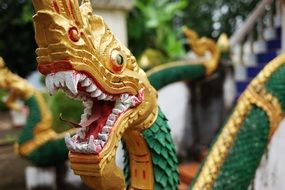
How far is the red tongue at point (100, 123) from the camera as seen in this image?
1170mm

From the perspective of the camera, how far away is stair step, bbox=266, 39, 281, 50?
4199mm

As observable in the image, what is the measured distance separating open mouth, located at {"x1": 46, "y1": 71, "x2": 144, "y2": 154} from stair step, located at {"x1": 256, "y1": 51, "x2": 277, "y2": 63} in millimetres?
3107

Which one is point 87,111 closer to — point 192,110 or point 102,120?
point 102,120

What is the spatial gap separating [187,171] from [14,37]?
845cm

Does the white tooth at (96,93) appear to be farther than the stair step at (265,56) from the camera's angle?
No

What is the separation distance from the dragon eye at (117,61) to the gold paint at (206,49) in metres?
2.81

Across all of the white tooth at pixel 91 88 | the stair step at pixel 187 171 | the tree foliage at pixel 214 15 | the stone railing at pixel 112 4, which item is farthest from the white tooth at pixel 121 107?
the tree foliage at pixel 214 15

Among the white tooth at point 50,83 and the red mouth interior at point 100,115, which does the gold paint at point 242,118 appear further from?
the white tooth at point 50,83

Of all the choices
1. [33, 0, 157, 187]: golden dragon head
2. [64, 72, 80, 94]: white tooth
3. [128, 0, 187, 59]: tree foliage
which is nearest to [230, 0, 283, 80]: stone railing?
[128, 0, 187, 59]: tree foliage

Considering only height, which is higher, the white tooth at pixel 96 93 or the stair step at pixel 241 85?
the stair step at pixel 241 85

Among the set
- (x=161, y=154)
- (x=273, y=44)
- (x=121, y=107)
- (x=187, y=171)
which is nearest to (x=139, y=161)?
(x=161, y=154)

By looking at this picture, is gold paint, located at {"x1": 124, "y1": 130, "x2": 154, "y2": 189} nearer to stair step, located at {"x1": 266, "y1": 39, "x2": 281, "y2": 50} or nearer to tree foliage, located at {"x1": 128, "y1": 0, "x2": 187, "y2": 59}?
stair step, located at {"x1": 266, "y1": 39, "x2": 281, "y2": 50}

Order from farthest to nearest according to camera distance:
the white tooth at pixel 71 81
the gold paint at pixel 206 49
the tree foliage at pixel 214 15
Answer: the tree foliage at pixel 214 15 < the gold paint at pixel 206 49 < the white tooth at pixel 71 81

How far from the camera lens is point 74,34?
107cm
